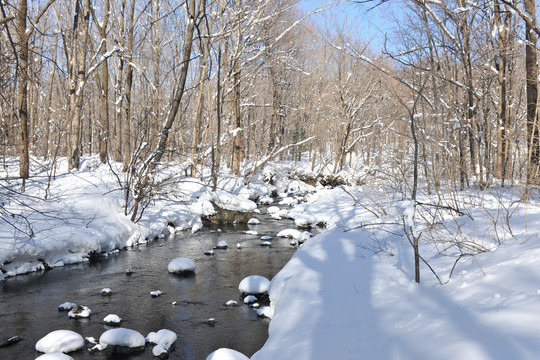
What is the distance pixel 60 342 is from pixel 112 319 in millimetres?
876

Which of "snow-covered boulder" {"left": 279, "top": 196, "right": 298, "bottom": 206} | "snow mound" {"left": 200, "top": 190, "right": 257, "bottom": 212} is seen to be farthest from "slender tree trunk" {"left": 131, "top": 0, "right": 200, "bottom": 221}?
"snow-covered boulder" {"left": 279, "top": 196, "right": 298, "bottom": 206}

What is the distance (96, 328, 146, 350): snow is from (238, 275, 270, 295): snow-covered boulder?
2.10 metres

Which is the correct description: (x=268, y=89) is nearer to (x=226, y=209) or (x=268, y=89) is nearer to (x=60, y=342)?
(x=226, y=209)

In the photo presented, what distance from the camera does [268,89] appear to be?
88.3 ft

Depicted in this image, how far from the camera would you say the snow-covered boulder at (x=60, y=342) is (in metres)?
4.21

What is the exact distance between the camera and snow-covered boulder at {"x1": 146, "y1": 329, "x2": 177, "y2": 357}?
4.32 m

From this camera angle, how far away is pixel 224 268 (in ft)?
25.2

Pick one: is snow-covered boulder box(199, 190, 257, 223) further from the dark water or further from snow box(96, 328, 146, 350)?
snow box(96, 328, 146, 350)

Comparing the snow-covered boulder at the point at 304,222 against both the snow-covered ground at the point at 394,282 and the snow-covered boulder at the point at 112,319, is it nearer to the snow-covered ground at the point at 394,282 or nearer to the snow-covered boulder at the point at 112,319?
the snow-covered ground at the point at 394,282

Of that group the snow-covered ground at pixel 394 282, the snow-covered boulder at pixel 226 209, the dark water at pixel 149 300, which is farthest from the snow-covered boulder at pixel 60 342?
the snow-covered boulder at pixel 226 209

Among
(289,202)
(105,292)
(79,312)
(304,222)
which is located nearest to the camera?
(79,312)

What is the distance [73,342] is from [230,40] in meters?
15.9

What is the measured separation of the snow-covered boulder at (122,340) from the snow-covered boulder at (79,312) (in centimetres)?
94

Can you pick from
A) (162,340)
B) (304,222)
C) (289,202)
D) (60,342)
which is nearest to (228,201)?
(304,222)
